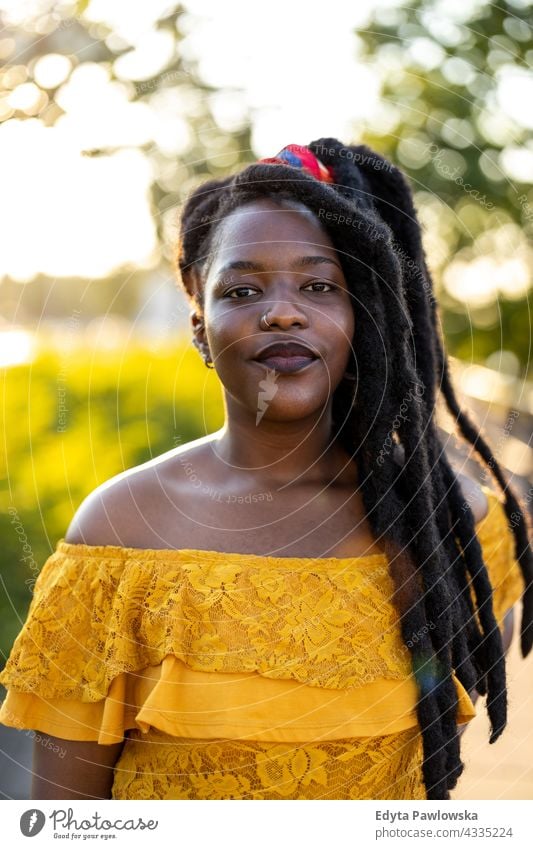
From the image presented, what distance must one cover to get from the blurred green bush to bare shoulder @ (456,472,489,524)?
3.93 ft

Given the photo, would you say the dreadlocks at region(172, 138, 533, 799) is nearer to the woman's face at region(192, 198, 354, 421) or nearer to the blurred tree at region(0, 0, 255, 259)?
the woman's face at region(192, 198, 354, 421)

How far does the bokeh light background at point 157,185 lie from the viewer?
8.73 feet

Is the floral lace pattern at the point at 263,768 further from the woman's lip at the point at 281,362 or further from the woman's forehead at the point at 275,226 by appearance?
the woman's forehead at the point at 275,226

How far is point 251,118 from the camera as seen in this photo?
2.61 meters

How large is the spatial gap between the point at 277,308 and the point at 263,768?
0.92 metres

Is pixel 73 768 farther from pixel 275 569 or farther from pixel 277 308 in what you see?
pixel 277 308

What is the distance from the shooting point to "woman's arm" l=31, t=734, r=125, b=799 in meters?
2.07

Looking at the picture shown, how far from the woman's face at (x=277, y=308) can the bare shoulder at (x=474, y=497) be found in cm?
56

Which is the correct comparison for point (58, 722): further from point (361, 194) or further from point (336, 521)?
point (361, 194)

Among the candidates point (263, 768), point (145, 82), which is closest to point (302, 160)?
point (145, 82)

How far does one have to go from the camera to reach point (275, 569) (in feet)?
6.66
